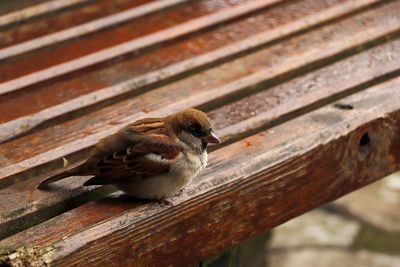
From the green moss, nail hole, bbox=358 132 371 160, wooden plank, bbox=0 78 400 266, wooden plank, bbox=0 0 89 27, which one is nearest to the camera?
wooden plank, bbox=0 78 400 266

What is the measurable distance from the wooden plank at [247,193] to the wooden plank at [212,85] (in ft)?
1.18

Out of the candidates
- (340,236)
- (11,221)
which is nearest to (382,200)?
(340,236)

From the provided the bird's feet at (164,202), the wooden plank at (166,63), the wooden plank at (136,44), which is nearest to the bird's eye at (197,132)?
the bird's feet at (164,202)

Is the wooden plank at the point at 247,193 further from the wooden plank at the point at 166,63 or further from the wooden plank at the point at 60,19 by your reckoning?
the wooden plank at the point at 60,19

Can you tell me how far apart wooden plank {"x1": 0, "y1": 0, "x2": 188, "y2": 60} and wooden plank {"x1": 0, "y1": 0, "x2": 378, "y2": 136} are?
28 centimetres

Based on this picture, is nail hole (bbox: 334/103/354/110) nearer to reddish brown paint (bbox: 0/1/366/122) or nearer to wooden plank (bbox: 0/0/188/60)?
reddish brown paint (bbox: 0/1/366/122)

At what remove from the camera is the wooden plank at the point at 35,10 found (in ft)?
12.4

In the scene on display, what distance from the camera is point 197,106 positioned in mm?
3197

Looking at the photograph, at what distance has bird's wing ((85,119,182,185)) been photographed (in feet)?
8.43

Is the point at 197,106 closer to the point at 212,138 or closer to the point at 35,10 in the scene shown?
the point at 212,138

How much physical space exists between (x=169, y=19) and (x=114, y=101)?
31.4 inches

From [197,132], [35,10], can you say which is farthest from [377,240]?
[197,132]

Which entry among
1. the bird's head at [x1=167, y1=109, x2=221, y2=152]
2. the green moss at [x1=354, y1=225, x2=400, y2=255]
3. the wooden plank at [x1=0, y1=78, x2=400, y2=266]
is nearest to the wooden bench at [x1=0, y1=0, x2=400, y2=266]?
the wooden plank at [x1=0, y1=78, x2=400, y2=266]

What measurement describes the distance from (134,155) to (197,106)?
64 cm
